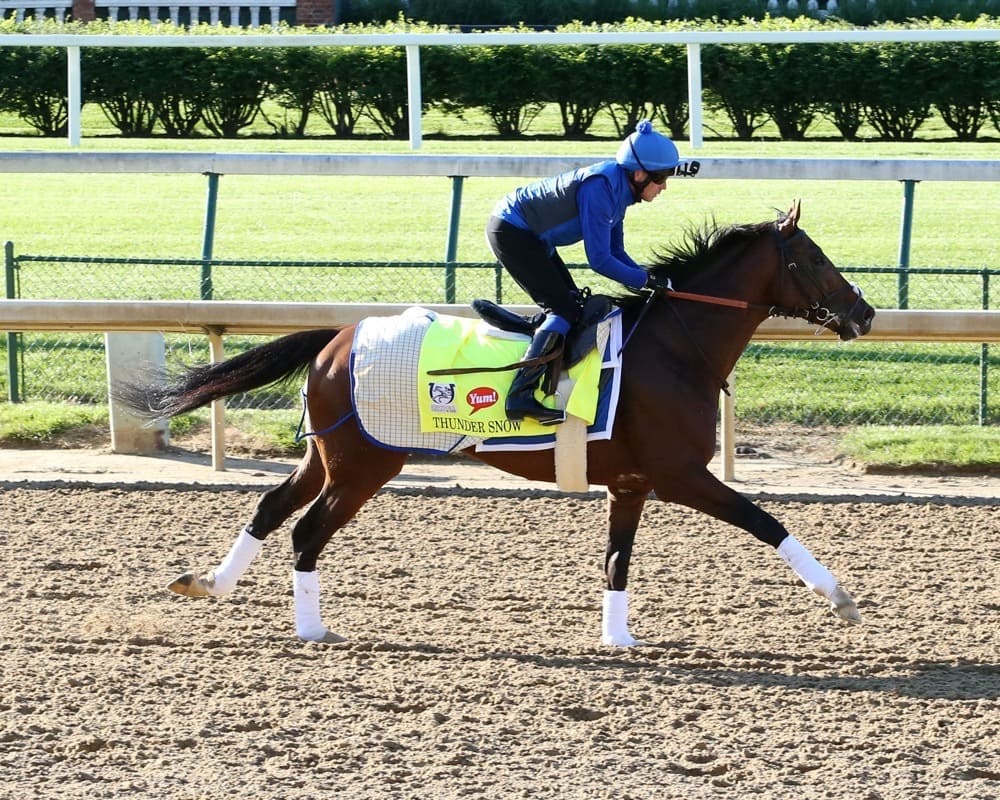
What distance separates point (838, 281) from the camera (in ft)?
19.0

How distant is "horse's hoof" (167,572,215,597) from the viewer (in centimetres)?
598

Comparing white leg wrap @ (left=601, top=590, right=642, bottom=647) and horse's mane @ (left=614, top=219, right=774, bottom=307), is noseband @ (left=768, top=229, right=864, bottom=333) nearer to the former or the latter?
horse's mane @ (left=614, top=219, right=774, bottom=307)

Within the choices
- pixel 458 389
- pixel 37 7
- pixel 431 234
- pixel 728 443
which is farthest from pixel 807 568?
pixel 37 7

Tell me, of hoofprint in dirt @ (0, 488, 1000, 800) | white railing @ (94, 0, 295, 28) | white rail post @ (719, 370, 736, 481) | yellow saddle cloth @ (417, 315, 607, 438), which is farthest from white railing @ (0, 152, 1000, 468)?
white railing @ (94, 0, 295, 28)

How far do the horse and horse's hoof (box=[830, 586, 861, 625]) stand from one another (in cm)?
11

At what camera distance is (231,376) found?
20.2 ft

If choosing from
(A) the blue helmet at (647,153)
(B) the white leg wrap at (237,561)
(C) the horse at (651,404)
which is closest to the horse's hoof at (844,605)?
(C) the horse at (651,404)

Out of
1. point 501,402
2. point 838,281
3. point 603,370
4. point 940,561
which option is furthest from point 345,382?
point 940,561

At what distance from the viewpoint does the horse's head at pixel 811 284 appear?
5762 mm

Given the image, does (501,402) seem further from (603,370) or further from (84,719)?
(84,719)

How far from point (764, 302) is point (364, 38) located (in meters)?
7.67

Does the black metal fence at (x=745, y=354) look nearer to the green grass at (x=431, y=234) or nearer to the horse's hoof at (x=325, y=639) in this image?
the green grass at (x=431, y=234)

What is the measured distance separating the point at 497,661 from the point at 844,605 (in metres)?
1.26

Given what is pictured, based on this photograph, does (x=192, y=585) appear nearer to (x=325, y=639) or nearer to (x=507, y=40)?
(x=325, y=639)
